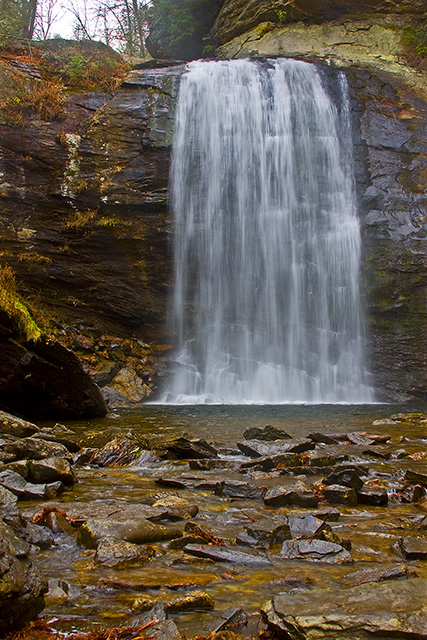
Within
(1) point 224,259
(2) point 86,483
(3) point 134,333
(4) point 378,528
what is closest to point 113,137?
(1) point 224,259

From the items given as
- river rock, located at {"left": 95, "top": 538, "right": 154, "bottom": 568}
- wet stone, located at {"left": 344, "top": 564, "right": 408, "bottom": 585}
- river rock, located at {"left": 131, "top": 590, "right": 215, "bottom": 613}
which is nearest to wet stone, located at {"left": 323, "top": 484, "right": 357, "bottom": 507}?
wet stone, located at {"left": 344, "top": 564, "right": 408, "bottom": 585}

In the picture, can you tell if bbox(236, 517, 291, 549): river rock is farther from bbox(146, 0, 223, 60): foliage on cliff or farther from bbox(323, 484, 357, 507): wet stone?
bbox(146, 0, 223, 60): foliage on cliff

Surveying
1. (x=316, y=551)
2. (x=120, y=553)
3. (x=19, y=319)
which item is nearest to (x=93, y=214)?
(x=19, y=319)

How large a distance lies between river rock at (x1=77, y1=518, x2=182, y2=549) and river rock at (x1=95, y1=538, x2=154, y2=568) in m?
0.08

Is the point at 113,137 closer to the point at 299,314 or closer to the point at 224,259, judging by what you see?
the point at 224,259

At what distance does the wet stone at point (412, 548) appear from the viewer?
236cm

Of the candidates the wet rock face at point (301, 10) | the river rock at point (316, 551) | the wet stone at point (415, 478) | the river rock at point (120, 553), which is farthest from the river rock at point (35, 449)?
the wet rock face at point (301, 10)

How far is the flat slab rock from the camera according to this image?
1505mm

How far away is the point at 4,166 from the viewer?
15.0 m

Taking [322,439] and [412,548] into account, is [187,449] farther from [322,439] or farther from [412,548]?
[412,548]

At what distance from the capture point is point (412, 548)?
7.89ft

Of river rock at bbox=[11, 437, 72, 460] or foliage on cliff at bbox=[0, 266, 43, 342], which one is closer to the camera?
river rock at bbox=[11, 437, 72, 460]

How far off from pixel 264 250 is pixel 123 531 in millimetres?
14424

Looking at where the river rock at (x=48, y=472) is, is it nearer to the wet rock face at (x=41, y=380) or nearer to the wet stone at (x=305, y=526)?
the wet stone at (x=305, y=526)
